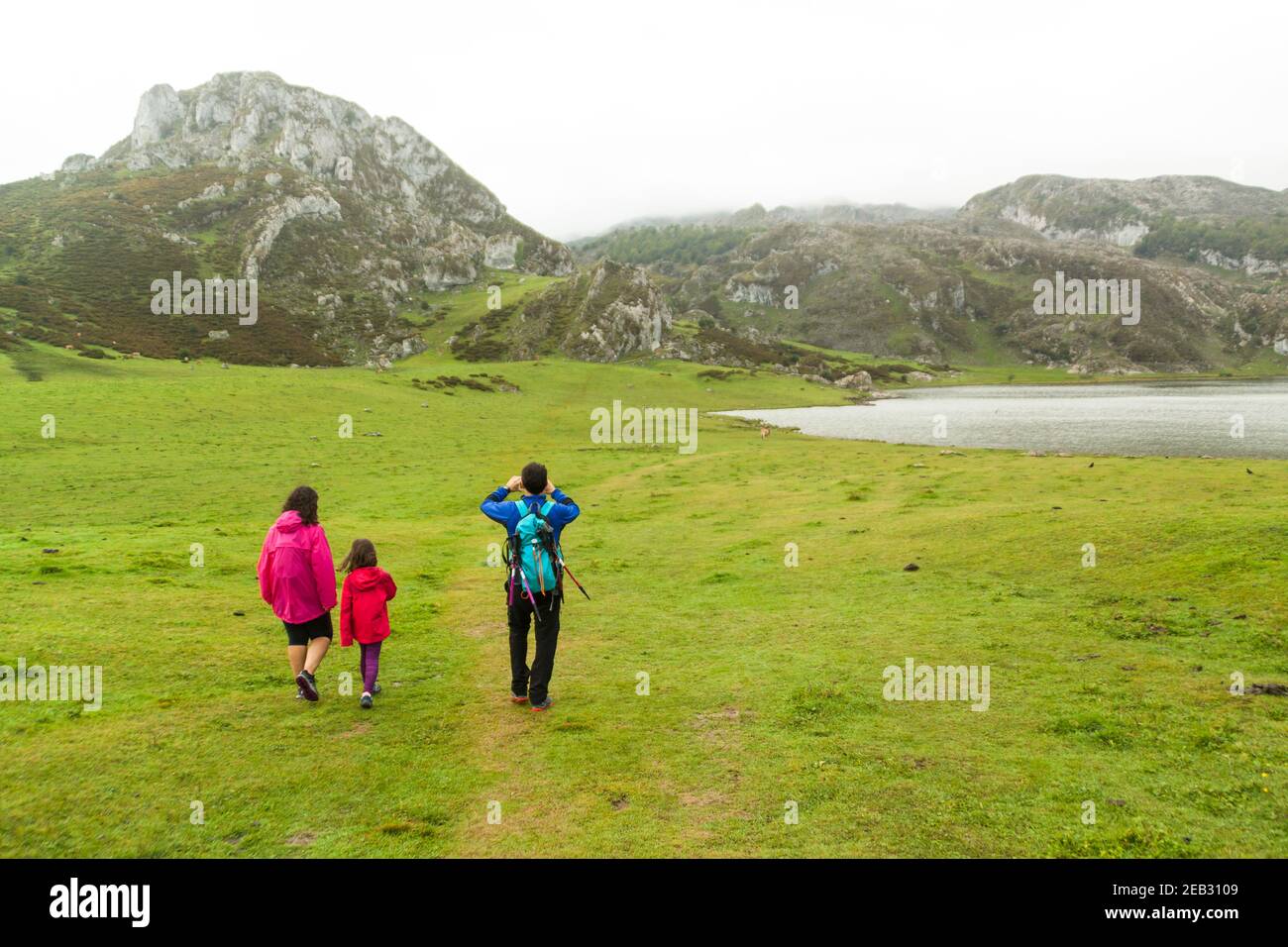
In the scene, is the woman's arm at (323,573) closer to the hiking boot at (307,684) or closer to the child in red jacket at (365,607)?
the child in red jacket at (365,607)

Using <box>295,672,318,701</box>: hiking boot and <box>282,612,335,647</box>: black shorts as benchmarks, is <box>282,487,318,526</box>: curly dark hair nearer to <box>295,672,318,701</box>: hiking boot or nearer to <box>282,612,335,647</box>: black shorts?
<box>282,612,335,647</box>: black shorts

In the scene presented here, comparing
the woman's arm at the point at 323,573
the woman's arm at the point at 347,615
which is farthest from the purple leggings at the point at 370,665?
the woman's arm at the point at 323,573

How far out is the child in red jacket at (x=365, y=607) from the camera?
41.3ft

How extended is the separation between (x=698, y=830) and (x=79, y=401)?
2687 inches

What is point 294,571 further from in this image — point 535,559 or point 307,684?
point 535,559

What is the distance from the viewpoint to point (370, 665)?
12.5 meters

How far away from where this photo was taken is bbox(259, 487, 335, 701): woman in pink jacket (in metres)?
11.9

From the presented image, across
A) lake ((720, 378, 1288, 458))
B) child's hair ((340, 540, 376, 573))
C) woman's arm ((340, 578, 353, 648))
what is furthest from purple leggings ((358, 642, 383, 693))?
lake ((720, 378, 1288, 458))

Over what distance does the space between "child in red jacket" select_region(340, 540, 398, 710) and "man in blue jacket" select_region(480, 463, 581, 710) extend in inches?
97.8

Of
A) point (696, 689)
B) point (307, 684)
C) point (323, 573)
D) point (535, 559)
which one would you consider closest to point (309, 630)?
point (307, 684)

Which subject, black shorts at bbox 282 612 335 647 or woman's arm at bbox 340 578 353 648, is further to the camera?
woman's arm at bbox 340 578 353 648

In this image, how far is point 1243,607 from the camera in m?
15.3
